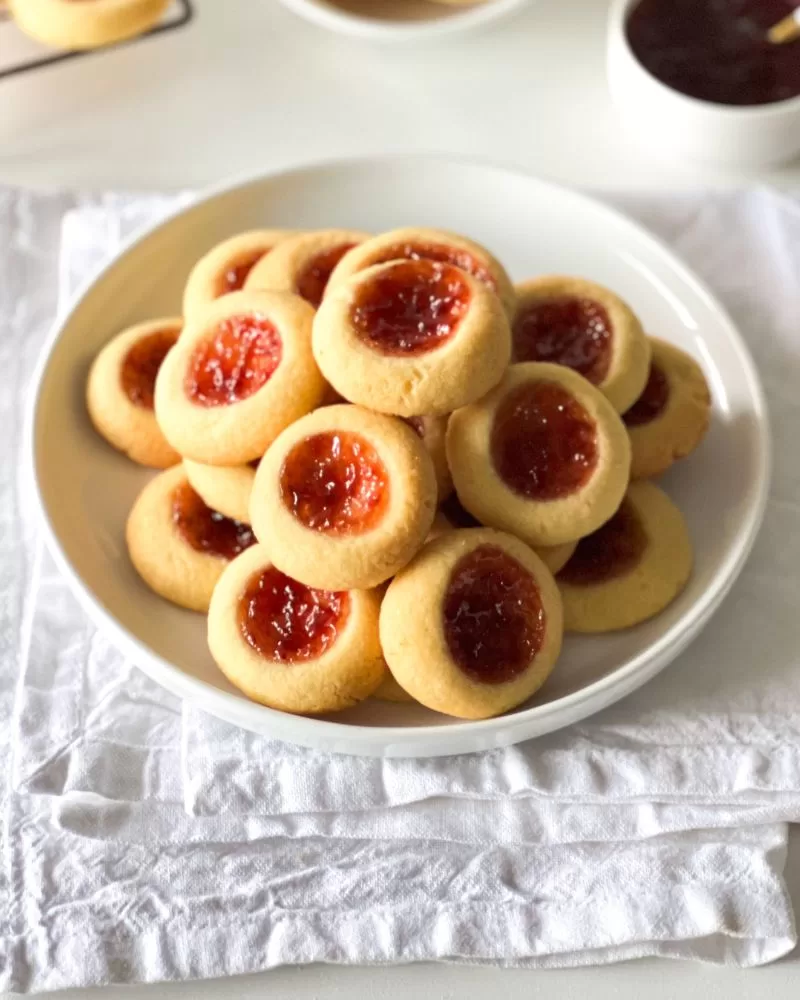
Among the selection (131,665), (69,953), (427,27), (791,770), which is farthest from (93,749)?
(427,27)

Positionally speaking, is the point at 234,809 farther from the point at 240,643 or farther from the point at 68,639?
the point at 68,639

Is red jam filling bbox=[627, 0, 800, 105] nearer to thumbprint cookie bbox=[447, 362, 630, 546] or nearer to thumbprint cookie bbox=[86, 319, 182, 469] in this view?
thumbprint cookie bbox=[447, 362, 630, 546]

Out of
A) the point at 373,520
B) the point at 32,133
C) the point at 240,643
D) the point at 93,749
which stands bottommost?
the point at 93,749

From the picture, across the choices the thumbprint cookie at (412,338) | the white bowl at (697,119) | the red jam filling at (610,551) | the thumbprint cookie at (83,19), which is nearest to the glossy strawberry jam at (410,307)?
the thumbprint cookie at (412,338)

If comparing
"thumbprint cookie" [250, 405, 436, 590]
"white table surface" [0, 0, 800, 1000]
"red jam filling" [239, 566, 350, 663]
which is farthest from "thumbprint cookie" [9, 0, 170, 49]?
"red jam filling" [239, 566, 350, 663]

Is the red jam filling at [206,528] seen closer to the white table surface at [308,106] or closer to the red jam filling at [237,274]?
the red jam filling at [237,274]

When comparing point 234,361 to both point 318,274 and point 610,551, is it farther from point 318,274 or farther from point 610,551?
point 610,551

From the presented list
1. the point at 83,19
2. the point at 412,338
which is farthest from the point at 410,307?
the point at 83,19
